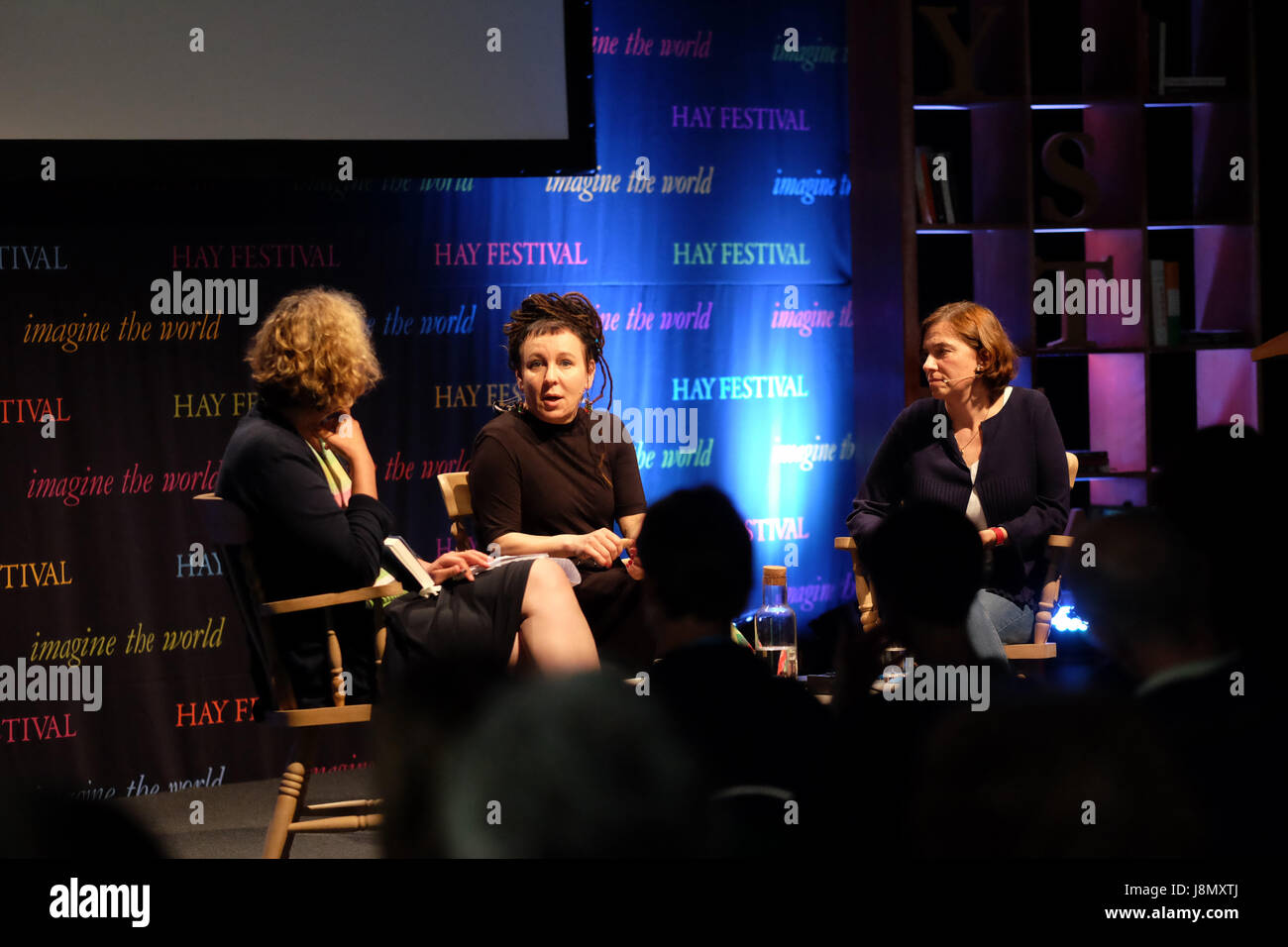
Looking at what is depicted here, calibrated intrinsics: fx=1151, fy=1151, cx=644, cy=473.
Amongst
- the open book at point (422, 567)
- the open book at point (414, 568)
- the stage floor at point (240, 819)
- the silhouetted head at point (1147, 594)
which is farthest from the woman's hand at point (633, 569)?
the silhouetted head at point (1147, 594)

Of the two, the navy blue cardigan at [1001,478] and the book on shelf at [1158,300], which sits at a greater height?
the book on shelf at [1158,300]

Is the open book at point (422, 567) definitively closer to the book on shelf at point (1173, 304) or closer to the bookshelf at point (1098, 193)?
the bookshelf at point (1098, 193)

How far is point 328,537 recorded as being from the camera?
7.95 feet

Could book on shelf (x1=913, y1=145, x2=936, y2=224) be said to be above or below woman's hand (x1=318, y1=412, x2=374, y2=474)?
above

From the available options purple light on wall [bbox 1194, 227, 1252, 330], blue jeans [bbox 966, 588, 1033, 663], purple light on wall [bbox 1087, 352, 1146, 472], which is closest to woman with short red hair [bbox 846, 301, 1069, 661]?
blue jeans [bbox 966, 588, 1033, 663]

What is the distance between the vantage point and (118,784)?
12.1 feet

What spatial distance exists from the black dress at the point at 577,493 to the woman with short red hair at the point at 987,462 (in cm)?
66

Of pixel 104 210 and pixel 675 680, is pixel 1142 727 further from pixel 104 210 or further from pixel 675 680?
pixel 104 210

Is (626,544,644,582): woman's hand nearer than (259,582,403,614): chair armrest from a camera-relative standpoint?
No

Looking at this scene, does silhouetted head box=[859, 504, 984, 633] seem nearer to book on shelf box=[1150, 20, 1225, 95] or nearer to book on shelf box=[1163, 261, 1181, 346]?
book on shelf box=[1163, 261, 1181, 346]

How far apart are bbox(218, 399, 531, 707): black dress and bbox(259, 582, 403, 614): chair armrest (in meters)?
0.05

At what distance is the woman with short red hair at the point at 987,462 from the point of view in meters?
3.07

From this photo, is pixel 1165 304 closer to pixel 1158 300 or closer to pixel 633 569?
pixel 1158 300

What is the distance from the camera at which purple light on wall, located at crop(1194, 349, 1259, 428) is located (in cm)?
414
